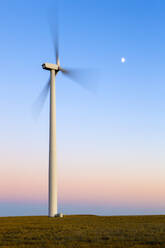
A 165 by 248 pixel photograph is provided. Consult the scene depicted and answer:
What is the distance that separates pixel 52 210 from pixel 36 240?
2848 cm

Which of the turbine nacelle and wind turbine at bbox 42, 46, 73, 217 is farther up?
the turbine nacelle

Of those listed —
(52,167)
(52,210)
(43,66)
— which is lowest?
(52,210)

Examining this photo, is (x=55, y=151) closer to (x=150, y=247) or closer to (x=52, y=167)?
(x=52, y=167)

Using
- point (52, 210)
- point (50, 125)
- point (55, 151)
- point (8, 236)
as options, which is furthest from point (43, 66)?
point (8, 236)

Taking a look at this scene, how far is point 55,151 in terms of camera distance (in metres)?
60.7

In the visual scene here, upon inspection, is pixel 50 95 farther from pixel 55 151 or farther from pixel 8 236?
pixel 8 236

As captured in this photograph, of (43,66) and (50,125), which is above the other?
(43,66)

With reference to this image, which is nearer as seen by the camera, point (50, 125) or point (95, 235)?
point (95, 235)

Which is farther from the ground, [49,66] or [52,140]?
[49,66]

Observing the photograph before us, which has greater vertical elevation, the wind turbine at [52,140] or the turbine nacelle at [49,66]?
the turbine nacelle at [49,66]

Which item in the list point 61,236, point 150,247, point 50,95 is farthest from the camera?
point 50,95

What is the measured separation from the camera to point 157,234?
32688 mm

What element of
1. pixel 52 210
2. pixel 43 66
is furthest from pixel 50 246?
pixel 43 66

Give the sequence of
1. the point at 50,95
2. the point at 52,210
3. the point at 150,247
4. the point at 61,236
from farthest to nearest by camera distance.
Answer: the point at 50,95
the point at 52,210
the point at 61,236
the point at 150,247
